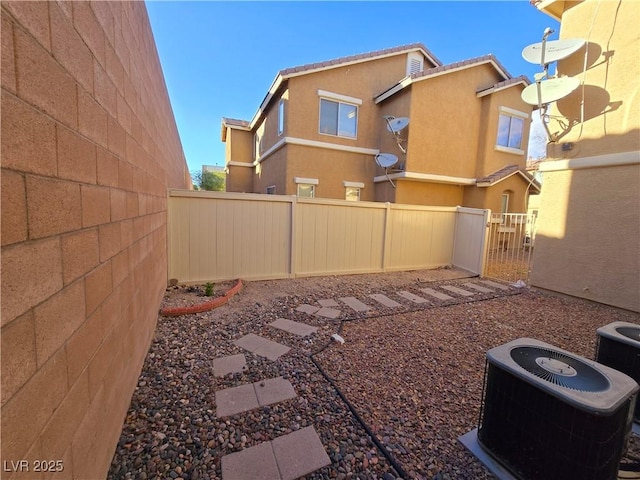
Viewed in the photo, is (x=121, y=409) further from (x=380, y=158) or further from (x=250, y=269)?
(x=380, y=158)

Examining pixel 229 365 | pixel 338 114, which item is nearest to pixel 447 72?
pixel 338 114

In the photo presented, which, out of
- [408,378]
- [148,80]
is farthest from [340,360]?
[148,80]

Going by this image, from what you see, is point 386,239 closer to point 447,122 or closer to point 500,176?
point 447,122

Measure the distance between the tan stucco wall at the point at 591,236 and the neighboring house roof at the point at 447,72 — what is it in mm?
5835

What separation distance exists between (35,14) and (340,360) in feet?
10.0

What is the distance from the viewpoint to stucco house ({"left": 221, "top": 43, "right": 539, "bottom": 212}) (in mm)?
9680

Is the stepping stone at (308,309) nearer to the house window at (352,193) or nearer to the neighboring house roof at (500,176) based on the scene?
the house window at (352,193)

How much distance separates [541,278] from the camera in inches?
228

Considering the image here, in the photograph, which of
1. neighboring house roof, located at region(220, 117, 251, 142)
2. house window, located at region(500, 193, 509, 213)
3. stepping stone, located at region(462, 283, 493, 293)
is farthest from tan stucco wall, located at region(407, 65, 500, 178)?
neighboring house roof, located at region(220, 117, 251, 142)

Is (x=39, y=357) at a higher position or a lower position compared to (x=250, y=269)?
higher

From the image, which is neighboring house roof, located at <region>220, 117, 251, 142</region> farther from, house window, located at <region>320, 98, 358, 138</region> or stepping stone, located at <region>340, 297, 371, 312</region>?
stepping stone, located at <region>340, 297, 371, 312</region>

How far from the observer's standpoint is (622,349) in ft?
7.17

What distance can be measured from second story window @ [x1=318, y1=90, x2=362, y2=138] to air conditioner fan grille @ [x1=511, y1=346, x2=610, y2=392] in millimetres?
9652

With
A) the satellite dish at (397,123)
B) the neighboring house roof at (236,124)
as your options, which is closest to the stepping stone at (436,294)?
the satellite dish at (397,123)
